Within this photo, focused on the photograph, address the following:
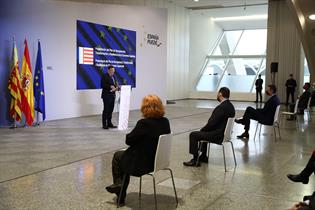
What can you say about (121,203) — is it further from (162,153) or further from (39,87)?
(39,87)

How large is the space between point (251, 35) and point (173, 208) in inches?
868

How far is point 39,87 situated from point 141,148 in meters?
6.52

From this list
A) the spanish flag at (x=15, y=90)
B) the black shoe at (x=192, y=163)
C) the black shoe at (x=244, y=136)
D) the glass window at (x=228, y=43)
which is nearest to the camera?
the black shoe at (x=192, y=163)

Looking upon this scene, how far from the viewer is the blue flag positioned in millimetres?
9469

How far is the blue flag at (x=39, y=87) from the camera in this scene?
947 cm

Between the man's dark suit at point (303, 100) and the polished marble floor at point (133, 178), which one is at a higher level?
the man's dark suit at point (303, 100)

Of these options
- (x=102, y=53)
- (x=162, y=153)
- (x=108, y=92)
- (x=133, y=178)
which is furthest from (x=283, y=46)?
(x=162, y=153)

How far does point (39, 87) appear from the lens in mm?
9492

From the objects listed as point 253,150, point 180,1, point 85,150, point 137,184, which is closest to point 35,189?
point 137,184

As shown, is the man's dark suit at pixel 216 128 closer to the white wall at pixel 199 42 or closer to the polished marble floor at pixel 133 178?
the polished marble floor at pixel 133 178

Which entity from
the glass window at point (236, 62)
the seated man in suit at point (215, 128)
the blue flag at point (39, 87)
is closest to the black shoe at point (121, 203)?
the seated man in suit at point (215, 128)

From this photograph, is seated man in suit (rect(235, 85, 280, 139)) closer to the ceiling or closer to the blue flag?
the blue flag

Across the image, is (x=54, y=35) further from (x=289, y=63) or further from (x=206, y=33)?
(x=206, y=33)

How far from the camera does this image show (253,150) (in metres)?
6.84
